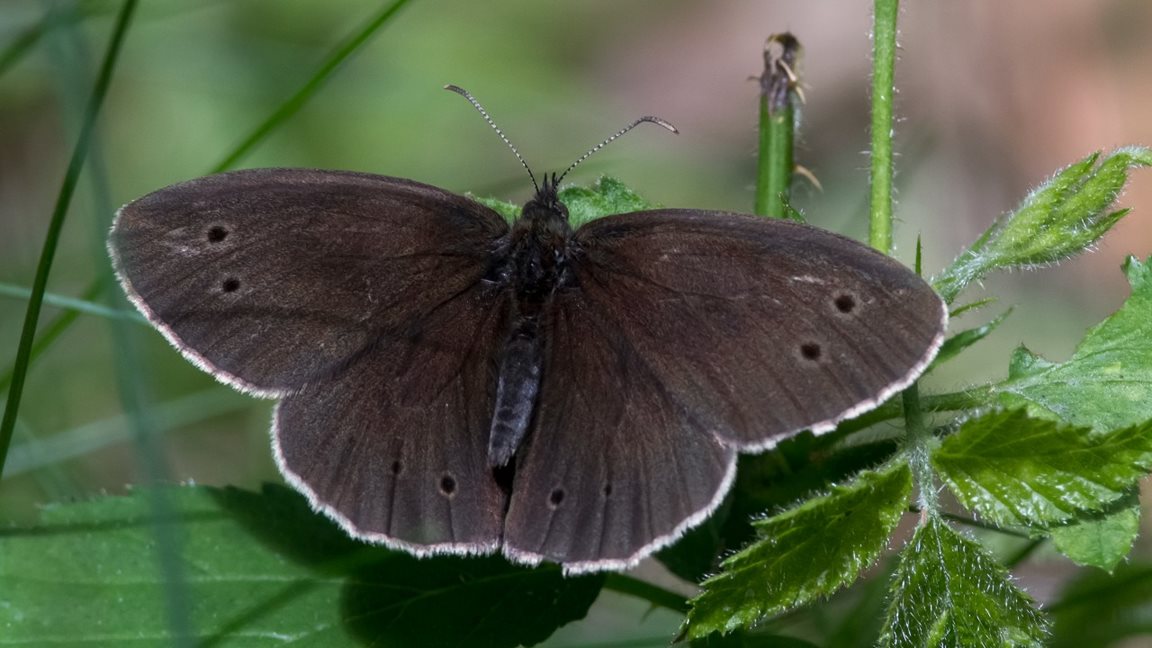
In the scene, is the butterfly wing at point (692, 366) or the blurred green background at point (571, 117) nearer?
the butterfly wing at point (692, 366)

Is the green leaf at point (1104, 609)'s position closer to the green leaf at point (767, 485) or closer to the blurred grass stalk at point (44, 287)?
the green leaf at point (767, 485)

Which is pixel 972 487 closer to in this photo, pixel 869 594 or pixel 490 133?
pixel 869 594

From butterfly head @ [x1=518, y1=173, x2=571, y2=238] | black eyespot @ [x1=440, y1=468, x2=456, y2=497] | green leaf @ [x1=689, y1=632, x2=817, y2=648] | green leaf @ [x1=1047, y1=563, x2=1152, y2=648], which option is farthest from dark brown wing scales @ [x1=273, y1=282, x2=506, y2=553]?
green leaf @ [x1=1047, y1=563, x2=1152, y2=648]

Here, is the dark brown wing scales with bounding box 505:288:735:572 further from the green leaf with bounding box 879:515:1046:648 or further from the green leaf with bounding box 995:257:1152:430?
the green leaf with bounding box 995:257:1152:430

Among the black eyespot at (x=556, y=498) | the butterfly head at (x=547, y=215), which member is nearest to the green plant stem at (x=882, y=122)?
the butterfly head at (x=547, y=215)

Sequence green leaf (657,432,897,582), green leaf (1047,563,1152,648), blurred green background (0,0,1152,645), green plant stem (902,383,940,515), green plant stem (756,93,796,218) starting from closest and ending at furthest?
1. green plant stem (902,383,940,515)
2. green leaf (657,432,897,582)
3. green plant stem (756,93,796,218)
4. green leaf (1047,563,1152,648)
5. blurred green background (0,0,1152,645)

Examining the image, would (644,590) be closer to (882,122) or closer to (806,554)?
(806,554)
